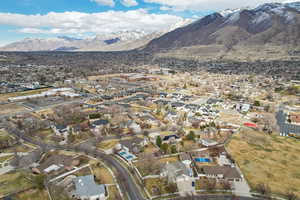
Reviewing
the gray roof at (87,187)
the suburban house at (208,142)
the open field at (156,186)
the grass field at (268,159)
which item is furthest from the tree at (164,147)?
the gray roof at (87,187)

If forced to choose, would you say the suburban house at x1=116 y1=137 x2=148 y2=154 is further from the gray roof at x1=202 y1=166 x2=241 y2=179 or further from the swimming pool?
the gray roof at x1=202 y1=166 x2=241 y2=179

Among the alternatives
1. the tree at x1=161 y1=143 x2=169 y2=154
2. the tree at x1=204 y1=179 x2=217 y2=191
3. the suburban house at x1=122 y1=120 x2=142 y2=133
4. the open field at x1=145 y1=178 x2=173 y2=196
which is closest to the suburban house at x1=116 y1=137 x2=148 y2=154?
the tree at x1=161 y1=143 x2=169 y2=154

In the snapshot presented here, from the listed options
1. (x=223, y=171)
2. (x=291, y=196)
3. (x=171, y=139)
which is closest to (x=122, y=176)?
(x=171, y=139)

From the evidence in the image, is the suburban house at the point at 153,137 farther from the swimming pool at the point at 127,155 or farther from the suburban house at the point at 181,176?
the suburban house at the point at 181,176

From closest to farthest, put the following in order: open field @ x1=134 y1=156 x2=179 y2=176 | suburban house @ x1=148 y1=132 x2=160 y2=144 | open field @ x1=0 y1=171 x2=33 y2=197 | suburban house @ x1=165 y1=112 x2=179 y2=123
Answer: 1. open field @ x1=0 y1=171 x2=33 y2=197
2. open field @ x1=134 y1=156 x2=179 y2=176
3. suburban house @ x1=148 y1=132 x2=160 y2=144
4. suburban house @ x1=165 y1=112 x2=179 y2=123

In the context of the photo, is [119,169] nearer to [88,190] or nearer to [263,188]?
[88,190]

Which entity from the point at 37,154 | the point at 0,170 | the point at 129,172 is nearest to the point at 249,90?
the point at 129,172

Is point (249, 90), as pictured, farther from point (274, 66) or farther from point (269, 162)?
point (274, 66)
